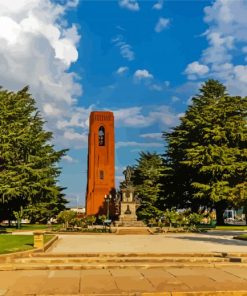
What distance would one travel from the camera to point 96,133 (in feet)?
219

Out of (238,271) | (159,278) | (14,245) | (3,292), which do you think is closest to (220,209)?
(14,245)

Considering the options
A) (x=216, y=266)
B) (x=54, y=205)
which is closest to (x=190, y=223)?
(x=54, y=205)

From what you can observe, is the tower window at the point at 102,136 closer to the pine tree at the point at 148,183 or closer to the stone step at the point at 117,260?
the pine tree at the point at 148,183

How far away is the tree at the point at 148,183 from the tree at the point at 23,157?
12.7 m

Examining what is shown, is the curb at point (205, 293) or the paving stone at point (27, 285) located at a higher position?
the paving stone at point (27, 285)

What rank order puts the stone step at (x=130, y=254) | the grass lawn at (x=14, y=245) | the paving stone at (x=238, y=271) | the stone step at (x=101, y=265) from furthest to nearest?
the grass lawn at (x=14, y=245) → the stone step at (x=130, y=254) → the stone step at (x=101, y=265) → the paving stone at (x=238, y=271)

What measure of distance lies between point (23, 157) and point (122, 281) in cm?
3364

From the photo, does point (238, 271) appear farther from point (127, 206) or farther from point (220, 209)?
point (127, 206)

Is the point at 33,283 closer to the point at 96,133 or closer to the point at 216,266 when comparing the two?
the point at 216,266

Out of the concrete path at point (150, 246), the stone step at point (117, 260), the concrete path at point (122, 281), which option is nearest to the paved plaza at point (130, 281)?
the concrete path at point (122, 281)

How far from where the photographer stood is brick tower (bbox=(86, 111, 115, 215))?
64.1 meters

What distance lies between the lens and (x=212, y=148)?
44.2 metres

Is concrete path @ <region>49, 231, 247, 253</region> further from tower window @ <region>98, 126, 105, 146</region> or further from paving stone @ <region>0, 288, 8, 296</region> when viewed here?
tower window @ <region>98, 126, 105, 146</region>

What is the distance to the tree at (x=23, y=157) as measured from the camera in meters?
37.5
